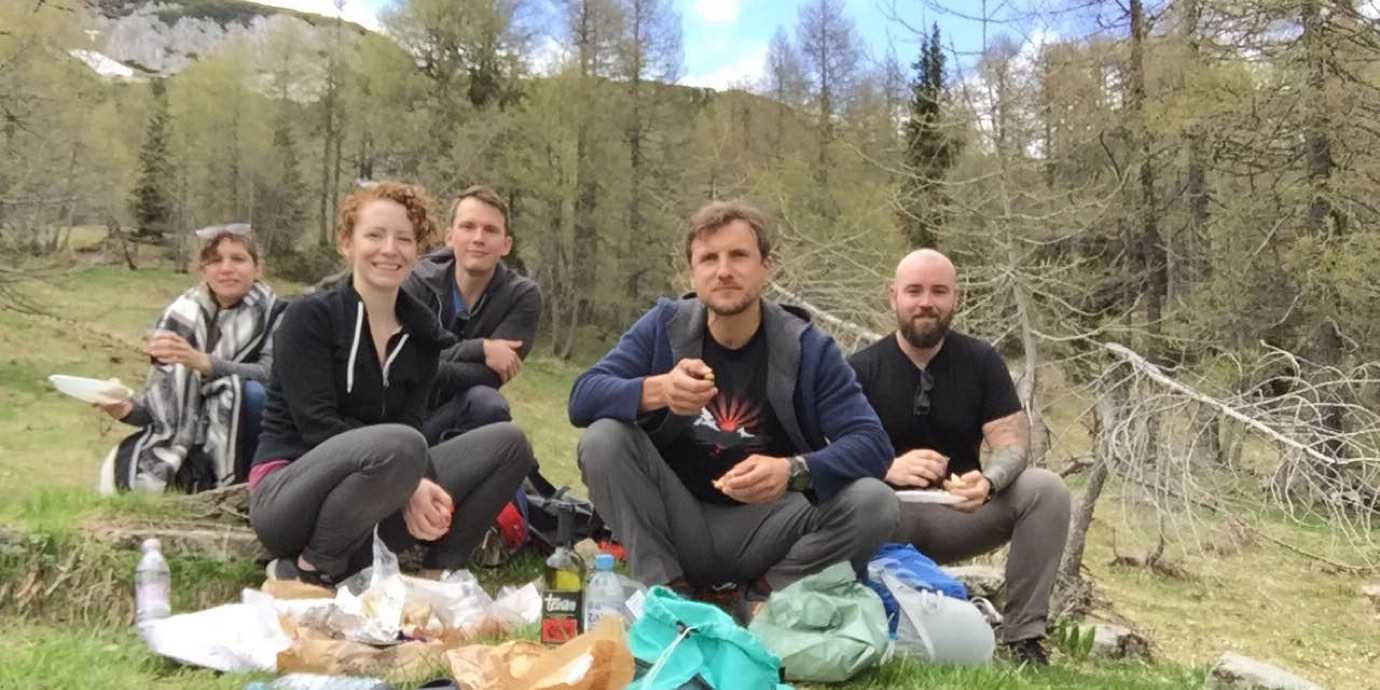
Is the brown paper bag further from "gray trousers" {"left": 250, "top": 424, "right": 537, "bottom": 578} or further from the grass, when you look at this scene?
"gray trousers" {"left": 250, "top": 424, "right": 537, "bottom": 578}

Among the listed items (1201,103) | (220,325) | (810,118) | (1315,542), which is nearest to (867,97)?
(810,118)

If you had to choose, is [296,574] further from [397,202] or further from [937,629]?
[937,629]

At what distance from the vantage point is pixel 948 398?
13.6 ft

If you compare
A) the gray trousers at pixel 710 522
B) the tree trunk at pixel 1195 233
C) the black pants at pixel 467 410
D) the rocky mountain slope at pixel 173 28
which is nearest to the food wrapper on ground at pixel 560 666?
the gray trousers at pixel 710 522

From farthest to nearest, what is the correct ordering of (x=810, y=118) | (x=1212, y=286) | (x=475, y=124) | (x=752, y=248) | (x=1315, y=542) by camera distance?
(x=810, y=118) → (x=475, y=124) → (x=1212, y=286) → (x=1315, y=542) → (x=752, y=248)

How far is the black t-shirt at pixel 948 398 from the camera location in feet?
13.6

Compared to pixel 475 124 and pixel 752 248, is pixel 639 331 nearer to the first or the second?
pixel 752 248

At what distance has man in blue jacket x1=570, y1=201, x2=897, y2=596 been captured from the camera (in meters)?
3.27

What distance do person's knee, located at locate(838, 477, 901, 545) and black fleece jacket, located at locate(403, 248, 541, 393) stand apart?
186 cm

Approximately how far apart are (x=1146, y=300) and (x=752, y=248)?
15513mm

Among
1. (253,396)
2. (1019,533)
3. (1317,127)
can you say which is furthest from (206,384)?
(1317,127)

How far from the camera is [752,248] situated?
3.38m

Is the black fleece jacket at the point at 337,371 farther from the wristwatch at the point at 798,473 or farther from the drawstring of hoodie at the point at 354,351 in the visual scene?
the wristwatch at the point at 798,473

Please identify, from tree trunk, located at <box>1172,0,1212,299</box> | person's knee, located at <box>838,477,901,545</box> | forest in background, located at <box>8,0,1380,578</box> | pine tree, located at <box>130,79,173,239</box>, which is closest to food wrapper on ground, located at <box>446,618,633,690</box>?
person's knee, located at <box>838,477,901,545</box>
